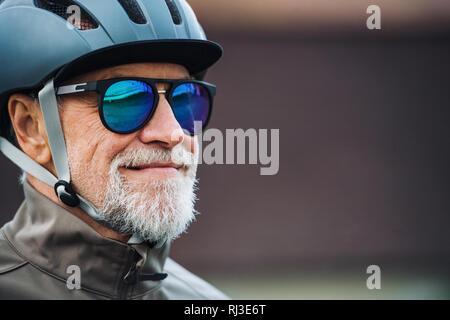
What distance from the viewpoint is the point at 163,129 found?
2.05 m

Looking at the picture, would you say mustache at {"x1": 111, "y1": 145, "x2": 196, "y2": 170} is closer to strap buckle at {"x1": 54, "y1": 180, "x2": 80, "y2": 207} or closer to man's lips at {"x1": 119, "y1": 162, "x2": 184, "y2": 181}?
man's lips at {"x1": 119, "y1": 162, "x2": 184, "y2": 181}

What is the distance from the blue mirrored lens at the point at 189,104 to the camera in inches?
84.2

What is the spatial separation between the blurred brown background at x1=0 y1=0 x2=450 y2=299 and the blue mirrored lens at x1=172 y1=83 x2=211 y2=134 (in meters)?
4.39

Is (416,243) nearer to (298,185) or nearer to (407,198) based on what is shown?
(407,198)

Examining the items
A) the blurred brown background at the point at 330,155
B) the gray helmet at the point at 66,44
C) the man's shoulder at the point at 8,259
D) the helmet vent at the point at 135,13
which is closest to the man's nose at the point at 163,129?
the gray helmet at the point at 66,44

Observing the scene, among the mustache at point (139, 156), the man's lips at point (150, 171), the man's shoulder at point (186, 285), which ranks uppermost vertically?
the mustache at point (139, 156)

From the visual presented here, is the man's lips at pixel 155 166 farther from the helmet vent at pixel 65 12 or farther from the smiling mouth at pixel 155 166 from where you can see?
the helmet vent at pixel 65 12

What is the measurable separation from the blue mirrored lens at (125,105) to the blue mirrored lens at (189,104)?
0.15 m

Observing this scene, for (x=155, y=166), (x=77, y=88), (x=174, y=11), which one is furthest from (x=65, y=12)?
(x=155, y=166)

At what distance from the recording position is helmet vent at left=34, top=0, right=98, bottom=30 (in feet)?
6.86
